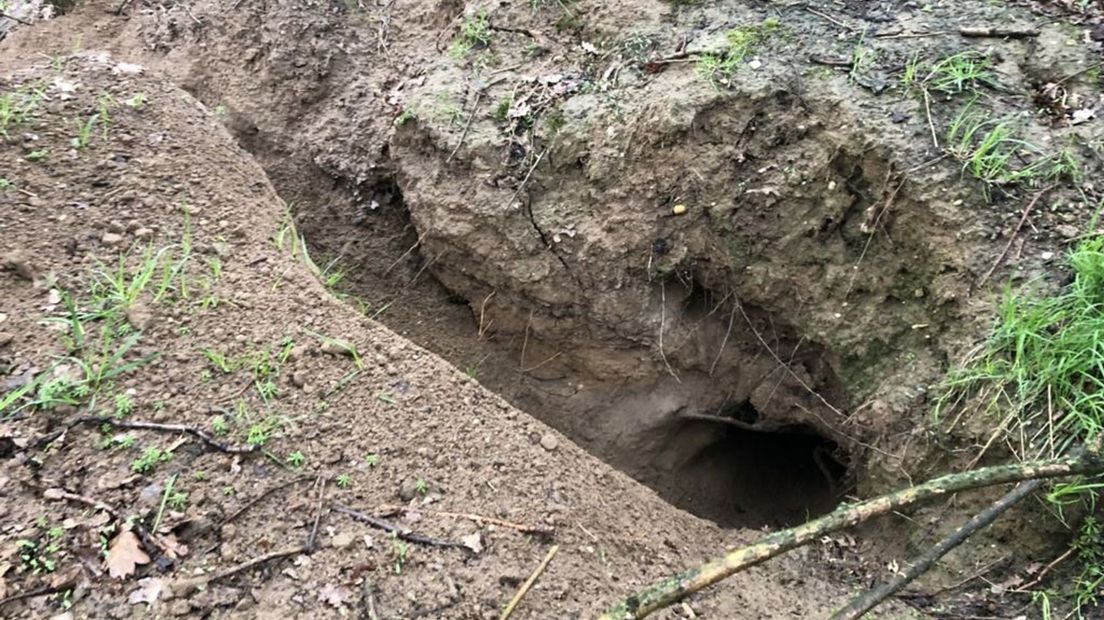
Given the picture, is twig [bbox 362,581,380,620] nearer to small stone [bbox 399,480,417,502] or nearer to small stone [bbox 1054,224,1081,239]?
small stone [bbox 399,480,417,502]

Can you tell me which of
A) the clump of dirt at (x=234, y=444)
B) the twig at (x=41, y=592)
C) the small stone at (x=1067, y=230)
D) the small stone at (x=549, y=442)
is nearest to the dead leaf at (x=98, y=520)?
the clump of dirt at (x=234, y=444)

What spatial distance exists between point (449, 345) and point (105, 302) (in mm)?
1562

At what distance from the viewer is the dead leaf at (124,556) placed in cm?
199

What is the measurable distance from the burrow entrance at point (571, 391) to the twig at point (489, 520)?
1.41 meters

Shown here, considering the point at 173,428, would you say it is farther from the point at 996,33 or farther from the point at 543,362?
the point at 996,33

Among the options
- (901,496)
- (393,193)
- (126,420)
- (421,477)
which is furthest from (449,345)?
(901,496)

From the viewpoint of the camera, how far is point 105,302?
254 cm

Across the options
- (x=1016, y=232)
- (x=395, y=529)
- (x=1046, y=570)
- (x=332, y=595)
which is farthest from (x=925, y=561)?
(x=332, y=595)

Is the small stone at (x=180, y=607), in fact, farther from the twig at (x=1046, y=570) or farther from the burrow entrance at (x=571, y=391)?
the twig at (x=1046, y=570)

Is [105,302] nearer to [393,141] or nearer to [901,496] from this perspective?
[393,141]

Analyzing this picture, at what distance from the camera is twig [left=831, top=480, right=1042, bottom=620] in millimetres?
1966

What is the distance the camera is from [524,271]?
354 cm

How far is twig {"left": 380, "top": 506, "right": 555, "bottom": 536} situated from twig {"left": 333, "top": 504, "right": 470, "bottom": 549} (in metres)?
0.05

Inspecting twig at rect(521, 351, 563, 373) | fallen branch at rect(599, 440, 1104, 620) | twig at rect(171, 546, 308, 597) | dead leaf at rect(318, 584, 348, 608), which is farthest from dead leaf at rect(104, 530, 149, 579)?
twig at rect(521, 351, 563, 373)
